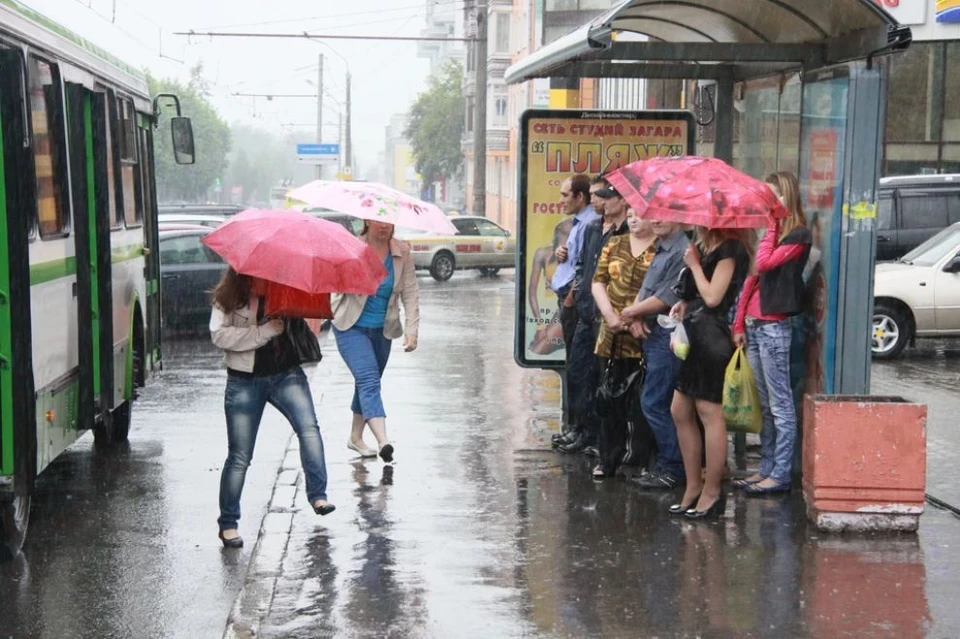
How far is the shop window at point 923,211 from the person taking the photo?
1978 centimetres

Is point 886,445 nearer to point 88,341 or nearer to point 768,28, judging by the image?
point 768,28

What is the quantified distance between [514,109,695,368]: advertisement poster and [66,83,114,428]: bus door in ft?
9.63

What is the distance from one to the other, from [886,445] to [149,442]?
571cm

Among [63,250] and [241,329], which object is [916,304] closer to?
[63,250]

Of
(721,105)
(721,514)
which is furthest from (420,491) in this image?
(721,105)

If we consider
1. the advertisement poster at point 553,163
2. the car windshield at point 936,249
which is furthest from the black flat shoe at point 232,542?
the car windshield at point 936,249

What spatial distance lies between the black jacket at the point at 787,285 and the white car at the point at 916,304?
8.37 metres

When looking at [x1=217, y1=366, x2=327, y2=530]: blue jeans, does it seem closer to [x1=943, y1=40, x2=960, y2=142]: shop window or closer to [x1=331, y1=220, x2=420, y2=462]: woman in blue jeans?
[x1=331, y1=220, x2=420, y2=462]: woman in blue jeans

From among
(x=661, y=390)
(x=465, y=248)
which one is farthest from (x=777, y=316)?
(x=465, y=248)

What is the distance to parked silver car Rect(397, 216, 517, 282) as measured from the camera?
107 ft

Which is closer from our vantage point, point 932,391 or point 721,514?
point 721,514

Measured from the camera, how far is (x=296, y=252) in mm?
7176

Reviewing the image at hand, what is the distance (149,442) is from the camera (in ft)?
36.8

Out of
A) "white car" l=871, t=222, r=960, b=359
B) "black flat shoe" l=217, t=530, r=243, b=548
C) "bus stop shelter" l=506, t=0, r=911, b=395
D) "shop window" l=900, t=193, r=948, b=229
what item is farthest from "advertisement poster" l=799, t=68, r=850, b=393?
"shop window" l=900, t=193, r=948, b=229
